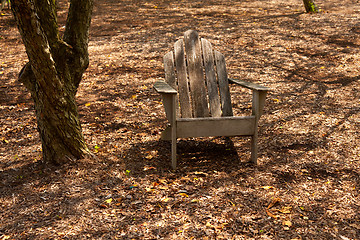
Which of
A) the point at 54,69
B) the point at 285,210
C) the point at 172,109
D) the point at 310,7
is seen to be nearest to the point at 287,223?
the point at 285,210

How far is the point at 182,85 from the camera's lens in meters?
3.89

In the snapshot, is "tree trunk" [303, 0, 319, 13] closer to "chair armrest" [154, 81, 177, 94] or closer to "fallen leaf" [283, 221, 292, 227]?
"chair armrest" [154, 81, 177, 94]

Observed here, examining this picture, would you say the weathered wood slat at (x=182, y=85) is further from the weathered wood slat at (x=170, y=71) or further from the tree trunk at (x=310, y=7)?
the tree trunk at (x=310, y=7)

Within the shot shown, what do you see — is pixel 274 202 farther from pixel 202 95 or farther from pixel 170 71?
pixel 170 71

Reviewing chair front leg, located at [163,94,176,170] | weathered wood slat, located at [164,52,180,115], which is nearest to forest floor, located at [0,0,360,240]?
chair front leg, located at [163,94,176,170]

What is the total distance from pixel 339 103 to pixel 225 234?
10.7 ft

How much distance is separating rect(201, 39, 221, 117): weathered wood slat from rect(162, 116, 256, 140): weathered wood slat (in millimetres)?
355

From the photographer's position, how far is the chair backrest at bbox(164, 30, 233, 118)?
12.7 ft

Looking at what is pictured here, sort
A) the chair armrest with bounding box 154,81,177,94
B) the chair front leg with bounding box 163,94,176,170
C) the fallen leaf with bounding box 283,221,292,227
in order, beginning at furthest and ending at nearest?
the chair front leg with bounding box 163,94,176,170 → the chair armrest with bounding box 154,81,177,94 → the fallen leaf with bounding box 283,221,292,227

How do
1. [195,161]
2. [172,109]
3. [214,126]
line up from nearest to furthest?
[172,109], [214,126], [195,161]

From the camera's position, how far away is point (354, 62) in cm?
659

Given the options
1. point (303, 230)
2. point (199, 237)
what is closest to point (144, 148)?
point (199, 237)

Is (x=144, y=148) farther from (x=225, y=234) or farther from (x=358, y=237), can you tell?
(x=358, y=237)

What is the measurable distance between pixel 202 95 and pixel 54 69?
1520mm
